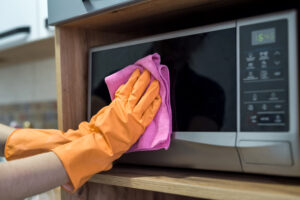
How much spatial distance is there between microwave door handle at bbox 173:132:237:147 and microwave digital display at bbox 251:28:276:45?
0.15 metres

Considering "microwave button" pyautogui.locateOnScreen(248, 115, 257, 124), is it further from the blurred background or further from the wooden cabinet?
the blurred background

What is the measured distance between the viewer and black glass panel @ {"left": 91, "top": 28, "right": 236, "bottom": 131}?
567 millimetres

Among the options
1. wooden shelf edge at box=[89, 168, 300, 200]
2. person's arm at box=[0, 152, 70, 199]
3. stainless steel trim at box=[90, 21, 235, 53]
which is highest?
stainless steel trim at box=[90, 21, 235, 53]

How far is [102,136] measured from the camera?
1.87 feet

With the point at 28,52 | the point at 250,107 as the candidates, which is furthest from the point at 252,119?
the point at 28,52

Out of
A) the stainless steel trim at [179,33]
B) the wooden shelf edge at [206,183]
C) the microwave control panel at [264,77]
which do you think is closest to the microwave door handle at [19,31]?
the stainless steel trim at [179,33]

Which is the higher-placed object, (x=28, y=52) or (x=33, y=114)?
(x=28, y=52)

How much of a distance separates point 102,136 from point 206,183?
0.19 metres

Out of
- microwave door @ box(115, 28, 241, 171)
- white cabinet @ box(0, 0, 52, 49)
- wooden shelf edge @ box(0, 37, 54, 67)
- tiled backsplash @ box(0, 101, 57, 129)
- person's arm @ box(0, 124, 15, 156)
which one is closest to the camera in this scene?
microwave door @ box(115, 28, 241, 171)

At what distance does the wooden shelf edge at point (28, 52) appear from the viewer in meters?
1.27

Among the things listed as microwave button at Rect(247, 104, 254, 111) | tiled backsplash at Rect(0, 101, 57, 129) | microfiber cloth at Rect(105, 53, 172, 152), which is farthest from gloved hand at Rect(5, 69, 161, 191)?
tiled backsplash at Rect(0, 101, 57, 129)

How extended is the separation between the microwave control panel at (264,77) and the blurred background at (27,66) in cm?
76

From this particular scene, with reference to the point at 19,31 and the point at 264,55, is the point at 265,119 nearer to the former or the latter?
the point at 264,55

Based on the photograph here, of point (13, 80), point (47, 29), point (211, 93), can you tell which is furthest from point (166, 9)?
point (13, 80)
